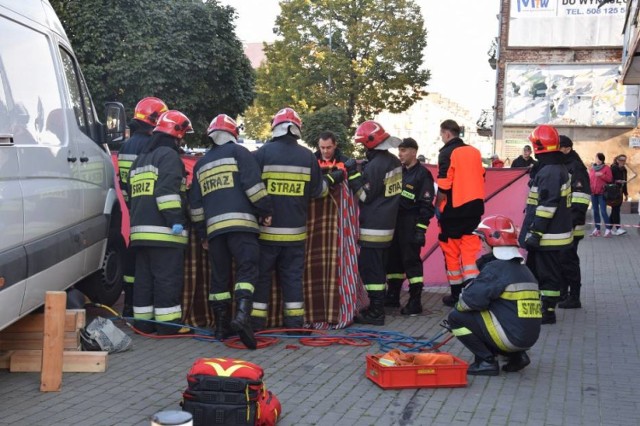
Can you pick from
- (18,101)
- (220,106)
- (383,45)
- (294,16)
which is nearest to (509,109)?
(383,45)

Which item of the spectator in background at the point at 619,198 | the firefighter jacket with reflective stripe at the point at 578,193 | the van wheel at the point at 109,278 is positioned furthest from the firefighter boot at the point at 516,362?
the spectator in background at the point at 619,198

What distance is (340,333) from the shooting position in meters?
7.59

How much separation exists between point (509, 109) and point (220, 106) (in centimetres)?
1632

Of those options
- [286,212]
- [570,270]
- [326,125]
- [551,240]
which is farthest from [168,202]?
[326,125]

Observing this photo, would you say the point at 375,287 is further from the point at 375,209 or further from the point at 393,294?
the point at 393,294

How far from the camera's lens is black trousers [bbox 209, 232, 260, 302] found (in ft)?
22.9

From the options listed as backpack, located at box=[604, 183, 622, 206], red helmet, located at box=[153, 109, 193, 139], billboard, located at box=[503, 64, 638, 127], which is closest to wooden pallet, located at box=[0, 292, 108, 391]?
red helmet, located at box=[153, 109, 193, 139]

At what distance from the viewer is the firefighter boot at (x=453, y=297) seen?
29.1 feet

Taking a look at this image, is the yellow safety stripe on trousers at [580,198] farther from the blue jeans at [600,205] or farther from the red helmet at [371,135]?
the blue jeans at [600,205]

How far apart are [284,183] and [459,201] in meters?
2.21

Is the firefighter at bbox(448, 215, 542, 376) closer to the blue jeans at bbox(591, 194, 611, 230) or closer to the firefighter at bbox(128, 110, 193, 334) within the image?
the firefighter at bbox(128, 110, 193, 334)

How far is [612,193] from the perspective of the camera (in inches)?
741

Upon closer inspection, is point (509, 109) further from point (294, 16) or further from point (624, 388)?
point (624, 388)

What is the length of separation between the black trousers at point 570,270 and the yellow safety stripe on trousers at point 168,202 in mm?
4324
